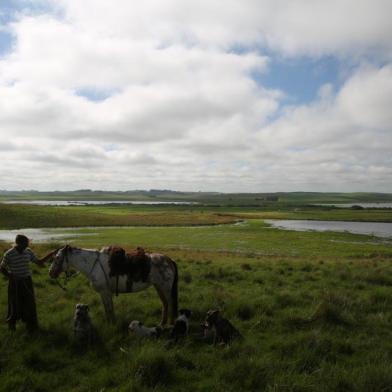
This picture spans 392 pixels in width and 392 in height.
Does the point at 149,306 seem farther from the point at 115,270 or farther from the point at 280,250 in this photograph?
the point at 280,250

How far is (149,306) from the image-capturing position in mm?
10398

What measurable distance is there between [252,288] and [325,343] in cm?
616

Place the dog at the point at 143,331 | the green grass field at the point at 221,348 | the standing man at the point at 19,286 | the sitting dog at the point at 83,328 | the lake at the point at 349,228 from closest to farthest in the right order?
1. the green grass field at the point at 221,348
2. the sitting dog at the point at 83,328
3. the dog at the point at 143,331
4. the standing man at the point at 19,286
5. the lake at the point at 349,228

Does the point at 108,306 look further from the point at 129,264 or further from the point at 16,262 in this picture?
the point at 16,262

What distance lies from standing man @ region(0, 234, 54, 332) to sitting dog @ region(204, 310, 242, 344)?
13.0 ft

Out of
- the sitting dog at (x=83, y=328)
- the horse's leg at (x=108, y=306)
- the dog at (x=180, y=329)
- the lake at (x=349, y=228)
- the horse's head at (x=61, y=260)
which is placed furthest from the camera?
the lake at (x=349, y=228)

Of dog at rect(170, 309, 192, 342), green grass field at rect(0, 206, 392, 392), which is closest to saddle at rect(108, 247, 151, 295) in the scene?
green grass field at rect(0, 206, 392, 392)

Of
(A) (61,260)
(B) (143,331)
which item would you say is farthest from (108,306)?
(A) (61,260)

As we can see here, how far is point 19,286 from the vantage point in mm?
8500

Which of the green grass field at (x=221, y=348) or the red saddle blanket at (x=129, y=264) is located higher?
the red saddle blanket at (x=129, y=264)

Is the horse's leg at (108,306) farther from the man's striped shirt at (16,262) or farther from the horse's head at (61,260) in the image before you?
the man's striped shirt at (16,262)

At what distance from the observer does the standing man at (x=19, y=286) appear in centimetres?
831

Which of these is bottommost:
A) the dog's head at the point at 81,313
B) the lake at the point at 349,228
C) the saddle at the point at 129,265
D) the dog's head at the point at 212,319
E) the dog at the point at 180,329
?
the lake at the point at 349,228

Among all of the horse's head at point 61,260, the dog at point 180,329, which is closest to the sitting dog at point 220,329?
the dog at point 180,329
